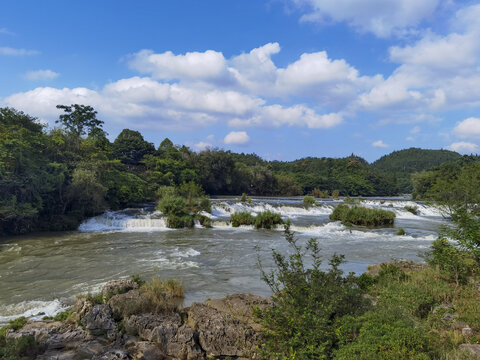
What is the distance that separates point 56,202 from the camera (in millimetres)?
22391

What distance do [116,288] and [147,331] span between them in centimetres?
203

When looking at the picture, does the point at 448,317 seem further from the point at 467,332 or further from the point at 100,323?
the point at 100,323

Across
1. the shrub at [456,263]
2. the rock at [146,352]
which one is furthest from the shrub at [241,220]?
the rock at [146,352]

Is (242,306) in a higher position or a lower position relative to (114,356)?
higher

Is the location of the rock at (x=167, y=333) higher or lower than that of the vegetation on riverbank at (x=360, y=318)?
lower

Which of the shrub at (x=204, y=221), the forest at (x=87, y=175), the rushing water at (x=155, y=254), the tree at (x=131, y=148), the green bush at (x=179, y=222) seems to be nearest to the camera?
the rushing water at (x=155, y=254)

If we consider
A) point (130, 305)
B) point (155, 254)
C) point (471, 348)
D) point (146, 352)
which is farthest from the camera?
point (155, 254)

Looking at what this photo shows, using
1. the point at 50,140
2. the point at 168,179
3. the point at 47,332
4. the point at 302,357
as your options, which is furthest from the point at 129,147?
the point at 302,357

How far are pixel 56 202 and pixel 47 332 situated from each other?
62.8 feet

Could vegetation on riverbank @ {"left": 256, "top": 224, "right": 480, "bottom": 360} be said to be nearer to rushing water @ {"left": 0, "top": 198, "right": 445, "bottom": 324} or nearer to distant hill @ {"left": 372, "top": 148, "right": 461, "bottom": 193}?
rushing water @ {"left": 0, "top": 198, "right": 445, "bottom": 324}

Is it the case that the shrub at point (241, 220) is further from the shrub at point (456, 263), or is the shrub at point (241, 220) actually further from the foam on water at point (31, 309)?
the foam on water at point (31, 309)

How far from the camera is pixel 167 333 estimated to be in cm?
558

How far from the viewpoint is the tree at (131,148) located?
5044 centimetres

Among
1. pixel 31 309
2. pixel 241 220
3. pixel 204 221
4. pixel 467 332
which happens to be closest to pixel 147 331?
pixel 31 309
